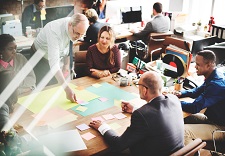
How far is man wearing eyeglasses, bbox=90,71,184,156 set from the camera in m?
2.18

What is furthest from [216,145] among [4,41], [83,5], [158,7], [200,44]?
[83,5]

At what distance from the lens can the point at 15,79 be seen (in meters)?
2.96

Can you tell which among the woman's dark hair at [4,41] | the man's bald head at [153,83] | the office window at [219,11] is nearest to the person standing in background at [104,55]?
the woman's dark hair at [4,41]

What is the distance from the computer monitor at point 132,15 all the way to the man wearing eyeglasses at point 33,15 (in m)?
1.74

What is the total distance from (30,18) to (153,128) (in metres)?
3.93

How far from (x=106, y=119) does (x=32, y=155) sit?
87cm

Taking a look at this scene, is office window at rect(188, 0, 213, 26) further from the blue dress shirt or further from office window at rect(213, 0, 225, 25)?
the blue dress shirt

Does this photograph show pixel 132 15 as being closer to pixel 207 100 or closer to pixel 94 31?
pixel 94 31

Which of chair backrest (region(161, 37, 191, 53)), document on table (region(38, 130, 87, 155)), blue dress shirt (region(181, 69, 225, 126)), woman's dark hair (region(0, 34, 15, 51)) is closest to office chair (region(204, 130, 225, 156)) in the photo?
blue dress shirt (region(181, 69, 225, 126))

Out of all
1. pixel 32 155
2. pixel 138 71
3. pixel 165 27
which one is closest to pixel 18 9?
pixel 165 27

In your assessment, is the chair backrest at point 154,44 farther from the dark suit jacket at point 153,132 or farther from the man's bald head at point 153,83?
the dark suit jacket at point 153,132

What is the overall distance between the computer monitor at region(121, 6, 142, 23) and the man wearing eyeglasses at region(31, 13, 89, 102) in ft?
8.90

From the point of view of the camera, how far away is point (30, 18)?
5.44 metres

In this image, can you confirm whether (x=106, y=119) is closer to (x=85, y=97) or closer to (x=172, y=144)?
(x=85, y=97)
